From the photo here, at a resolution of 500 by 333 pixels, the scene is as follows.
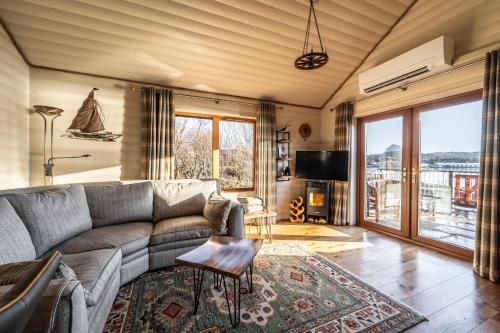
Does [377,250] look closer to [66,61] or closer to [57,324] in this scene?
[57,324]

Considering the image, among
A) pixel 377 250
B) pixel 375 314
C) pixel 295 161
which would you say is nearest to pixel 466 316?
pixel 375 314

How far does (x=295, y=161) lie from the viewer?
14.8 feet

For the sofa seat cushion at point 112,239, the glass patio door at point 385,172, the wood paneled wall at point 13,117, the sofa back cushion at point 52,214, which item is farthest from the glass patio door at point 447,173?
the wood paneled wall at point 13,117

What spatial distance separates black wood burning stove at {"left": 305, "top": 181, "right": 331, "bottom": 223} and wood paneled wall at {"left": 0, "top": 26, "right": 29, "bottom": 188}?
170 inches

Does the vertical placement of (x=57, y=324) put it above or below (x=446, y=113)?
below

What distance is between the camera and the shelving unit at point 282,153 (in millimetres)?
4414

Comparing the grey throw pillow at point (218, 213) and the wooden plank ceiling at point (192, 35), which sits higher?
the wooden plank ceiling at point (192, 35)

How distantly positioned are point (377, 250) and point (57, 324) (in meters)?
3.26

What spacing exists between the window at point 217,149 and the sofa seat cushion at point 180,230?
1421 millimetres

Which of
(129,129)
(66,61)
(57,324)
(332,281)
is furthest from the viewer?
(129,129)

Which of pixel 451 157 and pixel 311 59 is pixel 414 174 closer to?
pixel 451 157

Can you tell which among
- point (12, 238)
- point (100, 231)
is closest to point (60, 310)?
point (12, 238)

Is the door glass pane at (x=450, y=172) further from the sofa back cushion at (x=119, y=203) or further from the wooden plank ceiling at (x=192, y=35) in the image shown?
the sofa back cushion at (x=119, y=203)

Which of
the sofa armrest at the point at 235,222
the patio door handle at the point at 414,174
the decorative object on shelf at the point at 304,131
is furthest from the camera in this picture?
the decorative object on shelf at the point at 304,131
